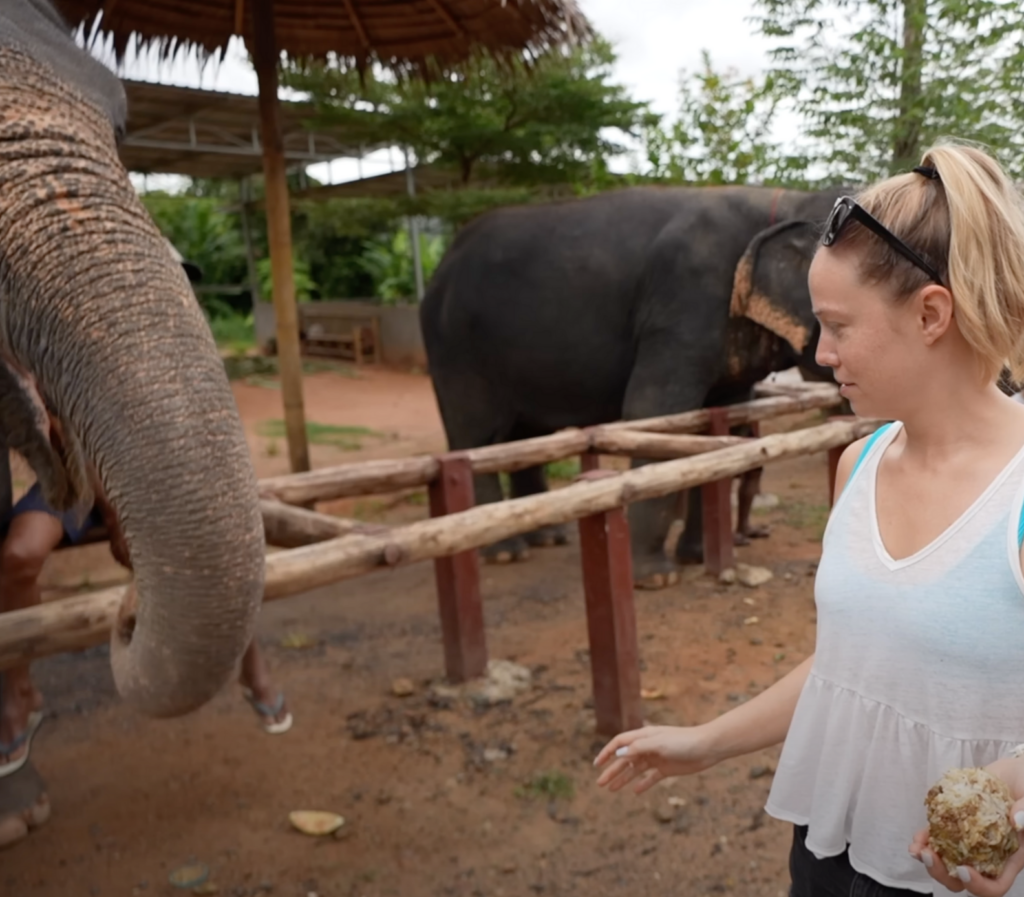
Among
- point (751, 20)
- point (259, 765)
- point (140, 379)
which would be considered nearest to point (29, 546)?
point (259, 765)

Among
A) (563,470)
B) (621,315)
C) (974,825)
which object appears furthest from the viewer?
(563,470)

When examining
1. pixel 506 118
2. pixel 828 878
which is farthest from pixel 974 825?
pixel 506 118

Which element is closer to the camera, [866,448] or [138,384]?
[866,448]

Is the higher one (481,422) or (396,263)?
(396,263)

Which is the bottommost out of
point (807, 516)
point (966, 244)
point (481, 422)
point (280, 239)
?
point (807, 516)

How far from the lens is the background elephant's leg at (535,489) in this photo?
577 cm

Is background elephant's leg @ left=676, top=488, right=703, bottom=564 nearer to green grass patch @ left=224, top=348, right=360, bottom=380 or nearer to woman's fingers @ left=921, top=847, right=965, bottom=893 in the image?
woman's fingers @ left=921, top=847, right=965, bottom=893

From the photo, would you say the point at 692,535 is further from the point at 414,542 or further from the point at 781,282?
the point at 414,542

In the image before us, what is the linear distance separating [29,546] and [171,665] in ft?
4.72

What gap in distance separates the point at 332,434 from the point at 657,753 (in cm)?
873

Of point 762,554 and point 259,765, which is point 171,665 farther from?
point 762,554

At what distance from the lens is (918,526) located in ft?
3.77

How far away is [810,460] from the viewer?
805cm

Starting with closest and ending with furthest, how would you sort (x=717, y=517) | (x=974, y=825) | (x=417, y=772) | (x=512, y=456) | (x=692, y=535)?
(x=974, y=825), (x=417, y=772), (x=512, y=456), (x=717, y=517), (x=692, y=535)
